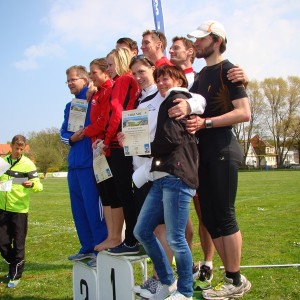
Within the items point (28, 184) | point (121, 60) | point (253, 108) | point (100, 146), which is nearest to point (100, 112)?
point (100, 146)

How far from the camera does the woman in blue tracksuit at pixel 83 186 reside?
509 cm

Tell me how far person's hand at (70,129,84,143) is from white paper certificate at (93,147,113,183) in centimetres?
49

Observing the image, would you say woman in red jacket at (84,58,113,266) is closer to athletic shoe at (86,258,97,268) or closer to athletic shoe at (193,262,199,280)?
athletic shoe at (86,258,97,268)

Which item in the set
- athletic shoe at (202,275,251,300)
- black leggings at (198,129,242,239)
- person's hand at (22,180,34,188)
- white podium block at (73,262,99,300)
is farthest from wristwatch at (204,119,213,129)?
person's hand at (22,180,34,188)

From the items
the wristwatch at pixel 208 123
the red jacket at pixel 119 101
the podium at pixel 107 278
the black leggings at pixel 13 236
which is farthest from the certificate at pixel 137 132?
the black leggings at pixel 13 236

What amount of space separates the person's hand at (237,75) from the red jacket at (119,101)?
1.09m

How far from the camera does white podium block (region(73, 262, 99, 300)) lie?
15.2 feet

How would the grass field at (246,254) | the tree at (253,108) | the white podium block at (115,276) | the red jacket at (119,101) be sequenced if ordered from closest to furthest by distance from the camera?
the white podium block at (115,276), the red jacket at (119,101), the grass field at (246,254), the tree at (253,108)

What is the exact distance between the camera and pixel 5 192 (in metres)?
6.72

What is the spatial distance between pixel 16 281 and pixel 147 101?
373cm

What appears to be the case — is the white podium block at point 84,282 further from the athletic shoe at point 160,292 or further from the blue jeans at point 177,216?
the blue jeans at point 177,216

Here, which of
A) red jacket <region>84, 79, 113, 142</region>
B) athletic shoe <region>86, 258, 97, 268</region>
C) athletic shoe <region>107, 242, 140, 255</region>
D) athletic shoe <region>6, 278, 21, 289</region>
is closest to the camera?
athletic shoe <region>107, 242, 140, 255</region>

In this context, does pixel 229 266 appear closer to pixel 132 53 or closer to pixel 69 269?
pixel 132 53

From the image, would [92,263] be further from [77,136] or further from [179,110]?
[179,110]
